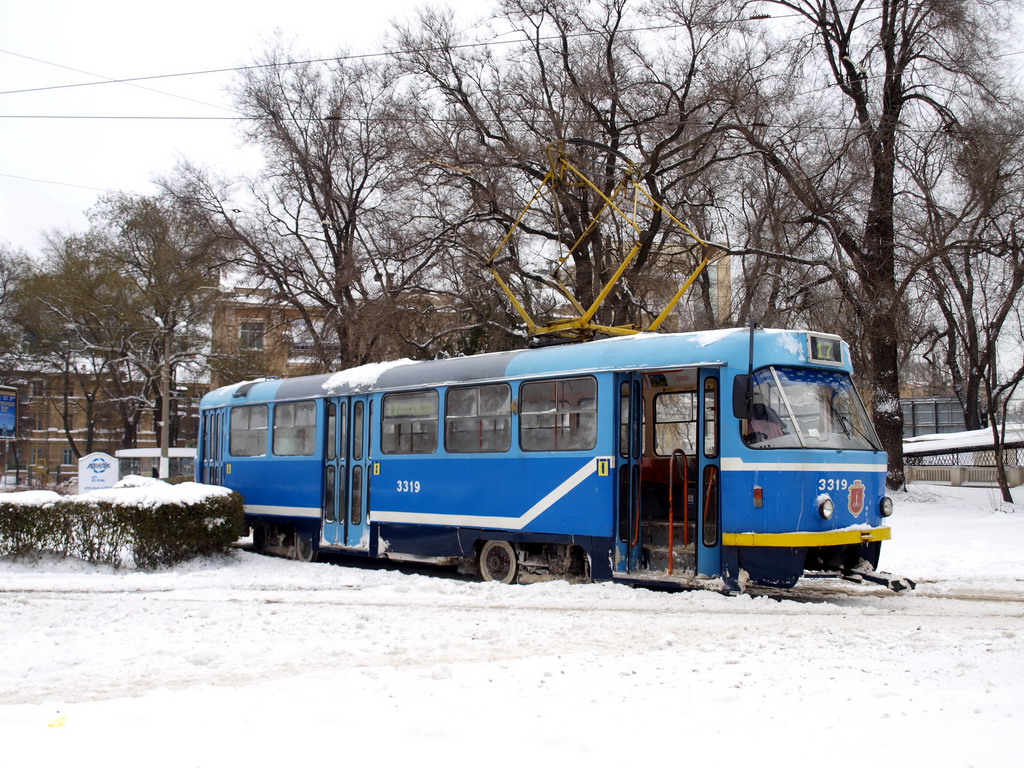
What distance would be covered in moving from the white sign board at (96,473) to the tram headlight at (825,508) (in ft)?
52.1

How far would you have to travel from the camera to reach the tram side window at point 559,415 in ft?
40.8

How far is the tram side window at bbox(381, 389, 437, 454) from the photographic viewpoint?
48.1 ft

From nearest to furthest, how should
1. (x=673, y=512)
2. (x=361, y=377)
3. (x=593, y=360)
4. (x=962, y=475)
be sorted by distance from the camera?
(x=673, y=512), (x=593, y=360), (x=361, y=377), (x=962, y=475)

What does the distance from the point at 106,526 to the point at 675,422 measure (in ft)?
27.1

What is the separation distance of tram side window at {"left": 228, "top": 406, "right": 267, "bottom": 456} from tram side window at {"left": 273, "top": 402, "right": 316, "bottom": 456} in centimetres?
50

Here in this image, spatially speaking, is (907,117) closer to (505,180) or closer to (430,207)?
(505,180)

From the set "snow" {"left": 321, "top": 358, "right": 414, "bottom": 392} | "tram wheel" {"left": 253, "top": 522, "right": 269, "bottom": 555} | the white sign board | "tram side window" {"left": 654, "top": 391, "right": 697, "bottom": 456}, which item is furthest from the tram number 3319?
the white sign board

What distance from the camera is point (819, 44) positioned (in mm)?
26438

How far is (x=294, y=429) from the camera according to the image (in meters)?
17.4

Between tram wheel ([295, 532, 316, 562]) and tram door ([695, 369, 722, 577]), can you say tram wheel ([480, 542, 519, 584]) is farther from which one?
tram wheel ([295, 532, 316, 562])

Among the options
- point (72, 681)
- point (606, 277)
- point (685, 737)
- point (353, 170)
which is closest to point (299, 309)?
point (353, 170)

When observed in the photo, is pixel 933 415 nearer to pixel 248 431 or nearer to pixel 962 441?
pixel 962 441

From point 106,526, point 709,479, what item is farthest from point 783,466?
point 106,526

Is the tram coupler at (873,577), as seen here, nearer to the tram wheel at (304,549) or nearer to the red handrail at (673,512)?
the red handrail at (673,512)
